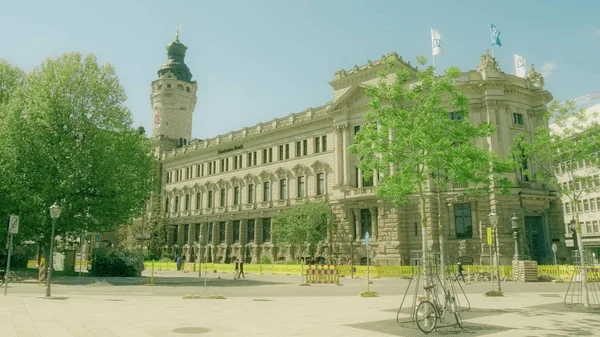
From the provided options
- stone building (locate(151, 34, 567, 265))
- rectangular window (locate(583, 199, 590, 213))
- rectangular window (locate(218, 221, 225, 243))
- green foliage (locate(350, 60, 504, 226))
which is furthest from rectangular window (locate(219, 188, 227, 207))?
rectangular window (locate(583, 199, 590, 213))

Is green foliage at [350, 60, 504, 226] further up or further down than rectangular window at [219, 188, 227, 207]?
further down

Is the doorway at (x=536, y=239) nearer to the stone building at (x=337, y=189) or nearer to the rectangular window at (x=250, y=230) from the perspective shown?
the stone building at (x=337, y=189)

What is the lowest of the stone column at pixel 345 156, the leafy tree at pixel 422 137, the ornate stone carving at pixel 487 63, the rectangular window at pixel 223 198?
the leafy tree at pixel 422 137

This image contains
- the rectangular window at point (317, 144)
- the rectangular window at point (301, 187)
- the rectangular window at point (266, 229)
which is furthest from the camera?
the rectangular window at point (266, 229)

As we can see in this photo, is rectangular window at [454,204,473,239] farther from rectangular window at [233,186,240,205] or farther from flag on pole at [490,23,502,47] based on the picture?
rectangular window at [233,186,240,205]

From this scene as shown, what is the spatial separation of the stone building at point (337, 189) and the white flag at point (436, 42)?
4.04 m

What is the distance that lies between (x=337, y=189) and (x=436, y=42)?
60.9ft

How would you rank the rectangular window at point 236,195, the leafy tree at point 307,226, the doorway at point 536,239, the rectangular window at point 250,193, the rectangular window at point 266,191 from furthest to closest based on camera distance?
the rectangular window at point 236,195, the rectangular window at point 250,193, the rectangular window at point 266,191, the leafy tree at point 307,226, the doorway at point 536,239

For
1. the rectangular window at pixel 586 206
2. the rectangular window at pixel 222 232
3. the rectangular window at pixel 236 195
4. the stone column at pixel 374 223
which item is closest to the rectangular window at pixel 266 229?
the rectangular window at pixel 236 195

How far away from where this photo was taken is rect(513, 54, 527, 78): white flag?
1932 inches

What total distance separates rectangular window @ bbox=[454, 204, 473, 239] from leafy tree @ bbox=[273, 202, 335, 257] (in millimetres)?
12933

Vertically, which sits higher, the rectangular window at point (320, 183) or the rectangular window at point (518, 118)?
the rectangular window at point (518, 118)

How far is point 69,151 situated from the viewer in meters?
32.4

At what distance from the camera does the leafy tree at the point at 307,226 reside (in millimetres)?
48938
